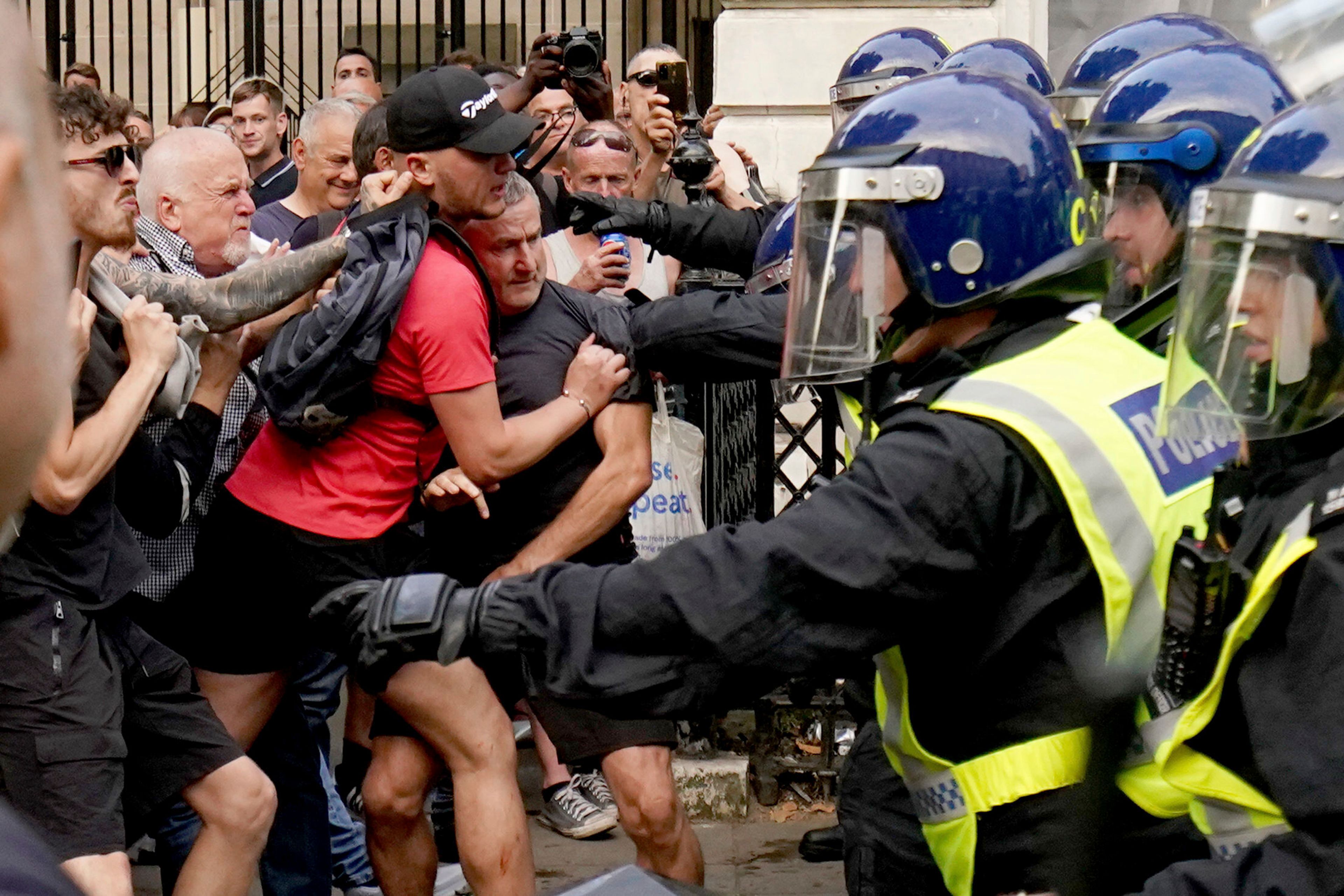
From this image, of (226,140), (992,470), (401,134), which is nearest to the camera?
(992,470)

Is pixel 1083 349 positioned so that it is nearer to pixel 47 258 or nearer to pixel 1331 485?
pixel 1331 485

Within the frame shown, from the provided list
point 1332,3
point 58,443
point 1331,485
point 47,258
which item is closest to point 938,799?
point 1331,485

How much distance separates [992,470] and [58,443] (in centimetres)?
205

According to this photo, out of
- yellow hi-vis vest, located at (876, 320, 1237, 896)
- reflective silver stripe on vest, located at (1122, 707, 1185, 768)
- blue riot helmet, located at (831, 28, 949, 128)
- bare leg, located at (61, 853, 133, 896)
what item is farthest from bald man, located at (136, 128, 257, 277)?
reflective silver stripe on vest, located at (1122, 707, 1185, 768)

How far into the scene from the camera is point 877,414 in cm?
252

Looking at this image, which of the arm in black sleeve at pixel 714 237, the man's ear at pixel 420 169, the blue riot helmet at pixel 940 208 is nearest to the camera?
the blue riot helmet at pixel 940 208

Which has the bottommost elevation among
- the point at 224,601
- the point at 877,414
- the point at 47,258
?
the point at 224,601

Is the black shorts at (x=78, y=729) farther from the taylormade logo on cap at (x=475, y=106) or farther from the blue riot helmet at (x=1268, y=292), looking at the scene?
the blue riot helmet at (x=1268, y=292)

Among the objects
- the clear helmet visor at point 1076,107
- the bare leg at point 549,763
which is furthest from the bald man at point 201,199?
the clear helmet visor at point 1076,107

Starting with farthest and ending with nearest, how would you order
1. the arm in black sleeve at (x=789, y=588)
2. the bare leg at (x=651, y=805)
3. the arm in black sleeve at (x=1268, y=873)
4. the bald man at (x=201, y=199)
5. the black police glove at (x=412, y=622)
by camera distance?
the bald man at (x=201, y=199) → the bare leg at (x=651, y=805) → the black police glove at (x=412, y=622) → the arm in black sleeve at (x=789, y=588) → the arm in black sleeve at (x=1268, y=873)

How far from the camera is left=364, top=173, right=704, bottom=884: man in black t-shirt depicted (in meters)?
3.98

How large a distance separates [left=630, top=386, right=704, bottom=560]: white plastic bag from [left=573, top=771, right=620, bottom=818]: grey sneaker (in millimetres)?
904

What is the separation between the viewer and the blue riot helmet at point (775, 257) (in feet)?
15.1

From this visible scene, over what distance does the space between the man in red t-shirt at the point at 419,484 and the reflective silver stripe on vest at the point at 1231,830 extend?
6.95 ft
